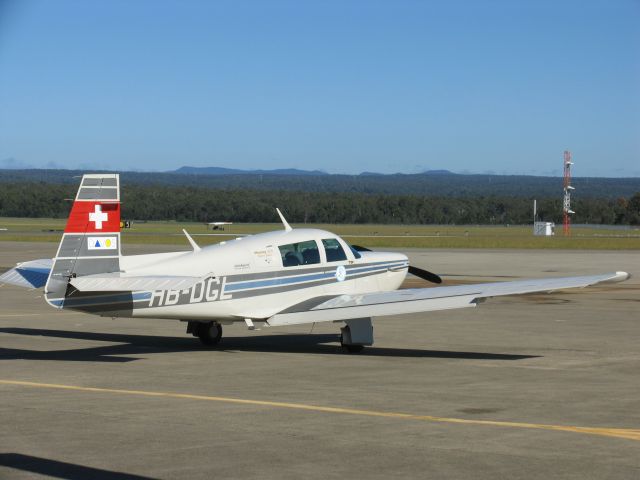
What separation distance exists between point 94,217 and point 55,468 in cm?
794

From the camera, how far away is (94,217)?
16.7 metres

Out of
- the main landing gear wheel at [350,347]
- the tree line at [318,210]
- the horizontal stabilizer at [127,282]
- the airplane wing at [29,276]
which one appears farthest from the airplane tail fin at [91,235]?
the tree line at [318,210]

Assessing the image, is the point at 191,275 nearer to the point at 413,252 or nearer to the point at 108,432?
the point at 108,432

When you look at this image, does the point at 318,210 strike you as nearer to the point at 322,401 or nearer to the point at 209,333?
the point at 209,333

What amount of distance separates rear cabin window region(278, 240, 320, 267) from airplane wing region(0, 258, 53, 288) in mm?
3981

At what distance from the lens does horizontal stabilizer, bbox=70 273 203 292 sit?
1588 centimetres

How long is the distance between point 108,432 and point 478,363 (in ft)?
23.9

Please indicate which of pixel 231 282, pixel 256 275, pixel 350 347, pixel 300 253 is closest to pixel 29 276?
pixel 231 282

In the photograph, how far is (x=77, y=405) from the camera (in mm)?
12570

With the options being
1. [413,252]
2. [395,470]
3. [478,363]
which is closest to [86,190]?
[478,363]

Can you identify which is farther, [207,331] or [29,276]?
[207,331]

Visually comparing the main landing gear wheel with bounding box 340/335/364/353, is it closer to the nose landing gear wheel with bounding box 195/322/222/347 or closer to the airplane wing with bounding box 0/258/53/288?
the nose landing gear wheel with bounding box 195/322/222/347

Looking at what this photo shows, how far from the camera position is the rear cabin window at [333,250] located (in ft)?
62.1

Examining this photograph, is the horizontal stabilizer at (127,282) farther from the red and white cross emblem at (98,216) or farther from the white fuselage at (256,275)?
the red and white cross emblem at (98,216)
